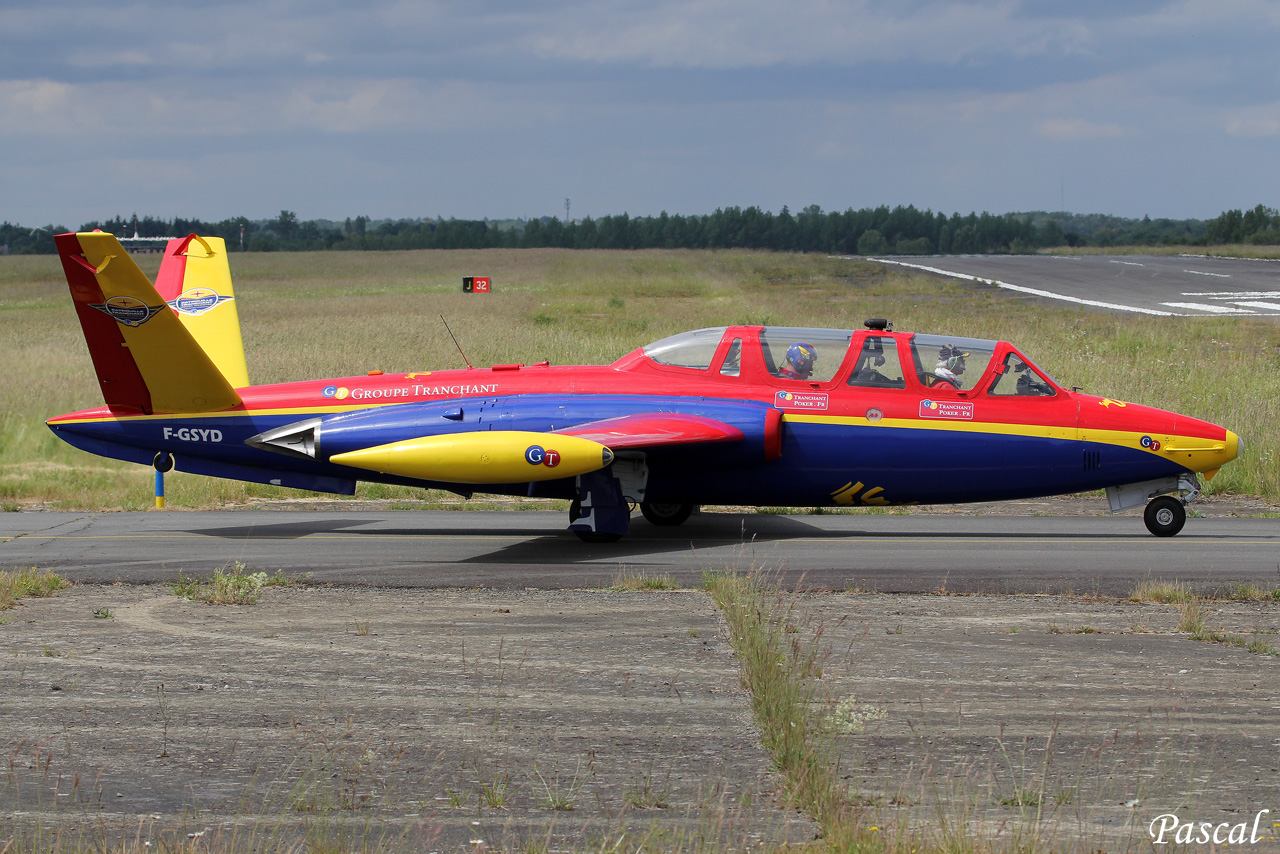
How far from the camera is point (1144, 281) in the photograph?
6269 centimetres

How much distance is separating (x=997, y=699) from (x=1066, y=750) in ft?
3.38

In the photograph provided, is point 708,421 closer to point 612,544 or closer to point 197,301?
point 612,544

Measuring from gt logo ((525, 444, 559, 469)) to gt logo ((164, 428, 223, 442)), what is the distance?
14.4 ft

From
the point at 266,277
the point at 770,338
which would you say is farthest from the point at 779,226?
the point at 770,338

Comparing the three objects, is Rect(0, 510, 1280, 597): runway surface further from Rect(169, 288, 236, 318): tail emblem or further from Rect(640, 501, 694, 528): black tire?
Rect(169, 288, 236, 318): tail emblem

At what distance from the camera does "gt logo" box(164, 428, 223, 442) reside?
14.1m

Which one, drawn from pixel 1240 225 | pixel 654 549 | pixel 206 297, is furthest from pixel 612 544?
pixel 1240 225

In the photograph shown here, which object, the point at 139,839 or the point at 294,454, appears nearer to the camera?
the point at 139,839

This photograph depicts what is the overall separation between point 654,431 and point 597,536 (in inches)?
58.3

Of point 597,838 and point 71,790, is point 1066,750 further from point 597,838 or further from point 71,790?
point 71,790

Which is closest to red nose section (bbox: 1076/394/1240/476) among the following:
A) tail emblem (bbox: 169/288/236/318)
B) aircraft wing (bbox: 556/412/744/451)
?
aircraft wing (bbox: 556/412/744/451)

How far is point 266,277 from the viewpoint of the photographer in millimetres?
84188

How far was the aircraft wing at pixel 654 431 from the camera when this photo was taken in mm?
12742

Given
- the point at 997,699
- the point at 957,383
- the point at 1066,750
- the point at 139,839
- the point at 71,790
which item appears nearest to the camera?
the point at 139,839
